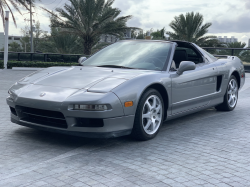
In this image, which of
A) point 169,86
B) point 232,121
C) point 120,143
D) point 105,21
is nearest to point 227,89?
point 232,121

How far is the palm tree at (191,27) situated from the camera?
28.2m

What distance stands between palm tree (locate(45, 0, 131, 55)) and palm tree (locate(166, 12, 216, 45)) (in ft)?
15.5

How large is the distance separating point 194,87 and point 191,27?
77.5 ft

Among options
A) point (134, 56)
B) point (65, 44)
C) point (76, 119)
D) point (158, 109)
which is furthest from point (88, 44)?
point (76, 119)

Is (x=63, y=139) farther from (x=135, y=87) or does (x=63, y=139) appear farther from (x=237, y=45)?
(x=237, y=45)

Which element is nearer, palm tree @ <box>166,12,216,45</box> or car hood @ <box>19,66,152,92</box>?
car hood @ <box>19,66,152,92</box>

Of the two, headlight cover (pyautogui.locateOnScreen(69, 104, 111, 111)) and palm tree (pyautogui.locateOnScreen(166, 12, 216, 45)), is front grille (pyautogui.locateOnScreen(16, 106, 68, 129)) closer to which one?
headlight cover (pyautogui.locateOnScreen(69, 104, 111, 111))

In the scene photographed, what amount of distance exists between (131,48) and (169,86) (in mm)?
1062

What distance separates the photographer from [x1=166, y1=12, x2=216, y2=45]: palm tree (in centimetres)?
2823

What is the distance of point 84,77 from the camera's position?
471 centimetres

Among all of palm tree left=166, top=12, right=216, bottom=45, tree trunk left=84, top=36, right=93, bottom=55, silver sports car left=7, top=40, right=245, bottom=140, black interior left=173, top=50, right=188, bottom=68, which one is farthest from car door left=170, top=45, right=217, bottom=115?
palm tree left=166, top=12, right=216, bottom=45

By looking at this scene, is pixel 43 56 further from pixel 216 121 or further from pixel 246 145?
pixel 246 145

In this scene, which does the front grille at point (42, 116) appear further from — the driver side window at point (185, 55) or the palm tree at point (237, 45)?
the palm tree at point (237, 45)

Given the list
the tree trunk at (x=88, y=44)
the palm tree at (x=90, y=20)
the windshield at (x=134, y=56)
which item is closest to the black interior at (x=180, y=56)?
the windshield at (x=134, y=56)
